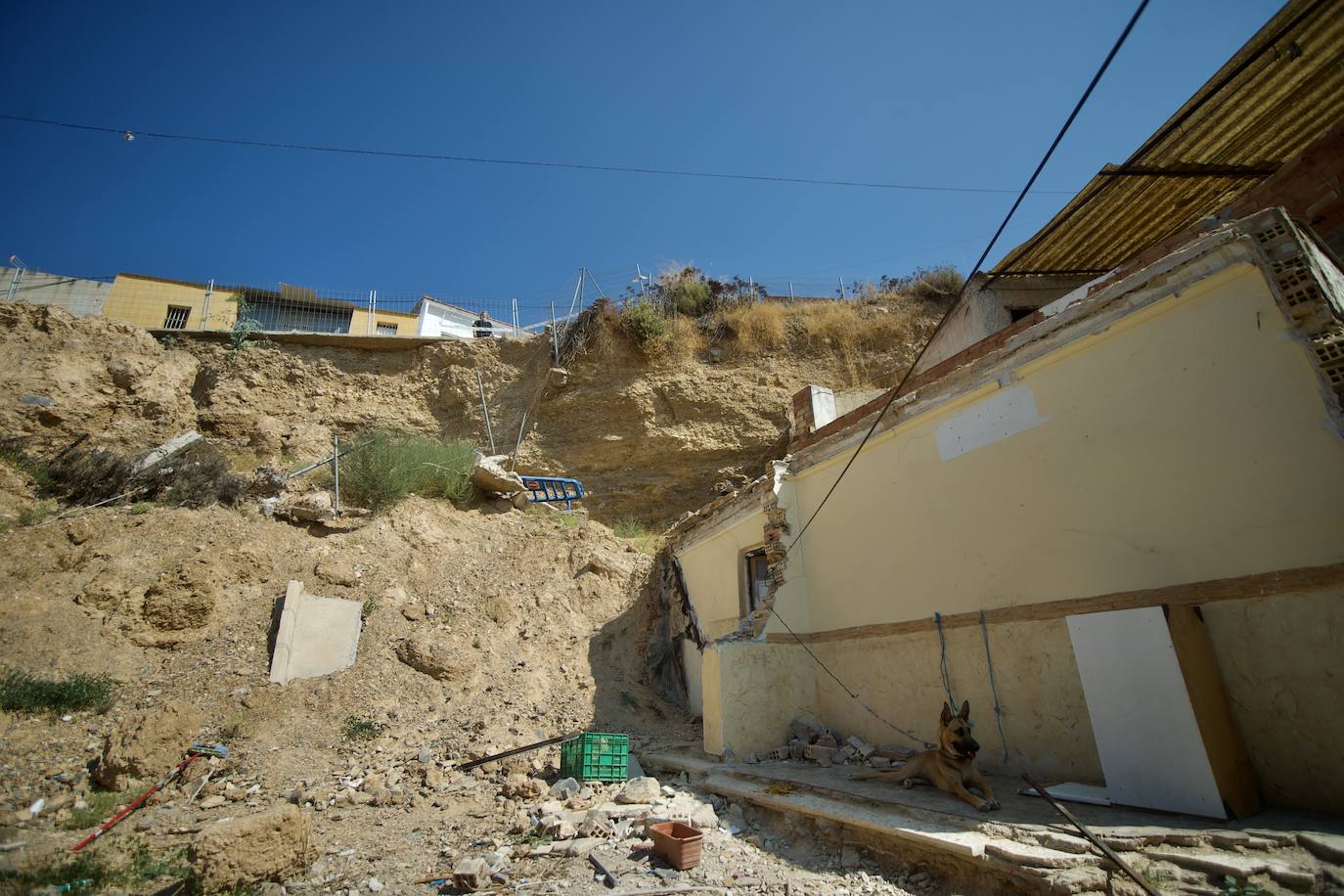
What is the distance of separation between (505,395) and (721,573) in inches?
460

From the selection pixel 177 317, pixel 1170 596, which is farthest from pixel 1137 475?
pixel 177 317

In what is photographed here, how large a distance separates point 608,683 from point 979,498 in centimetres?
682

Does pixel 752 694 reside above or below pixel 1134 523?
below

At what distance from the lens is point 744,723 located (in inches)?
300

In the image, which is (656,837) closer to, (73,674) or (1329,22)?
(73,674)

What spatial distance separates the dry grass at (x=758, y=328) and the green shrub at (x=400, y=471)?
943cm

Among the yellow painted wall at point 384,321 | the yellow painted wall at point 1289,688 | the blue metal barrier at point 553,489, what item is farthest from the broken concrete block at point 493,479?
the yellow painted wall at point 1289,688

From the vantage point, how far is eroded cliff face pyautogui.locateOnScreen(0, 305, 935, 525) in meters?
15.7

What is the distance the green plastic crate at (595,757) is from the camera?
6.69 meters

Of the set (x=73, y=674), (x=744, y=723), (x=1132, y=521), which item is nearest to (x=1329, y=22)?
(x=1132, y=521)

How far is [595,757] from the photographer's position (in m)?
6.75

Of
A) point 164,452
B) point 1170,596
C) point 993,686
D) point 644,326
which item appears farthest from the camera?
point 644,326

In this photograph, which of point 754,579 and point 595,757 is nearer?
point 595,757

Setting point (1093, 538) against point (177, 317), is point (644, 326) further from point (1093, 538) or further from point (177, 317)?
point (1093, 538)
